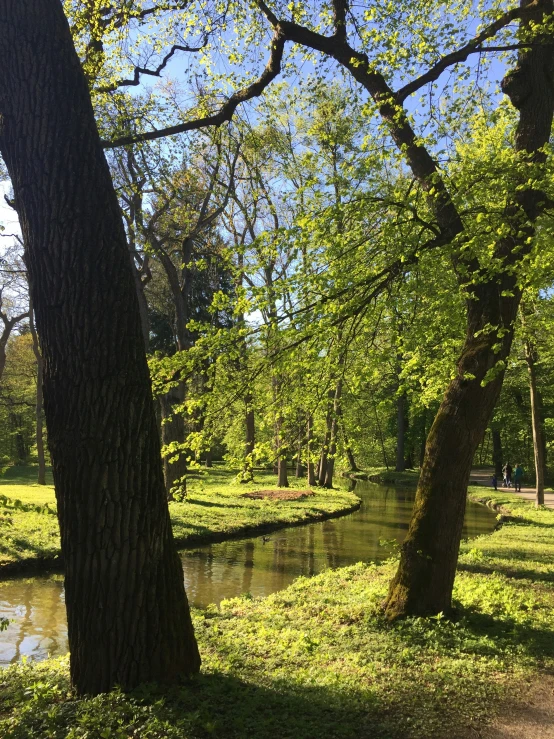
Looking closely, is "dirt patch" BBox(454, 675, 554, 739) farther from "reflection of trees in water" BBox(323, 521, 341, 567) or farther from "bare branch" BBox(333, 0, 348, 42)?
"reflection of trees in water" BBox(323, 521, 341, 567)

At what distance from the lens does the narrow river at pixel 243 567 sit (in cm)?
749

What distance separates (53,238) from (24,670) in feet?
13.2

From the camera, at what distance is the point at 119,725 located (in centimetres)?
329

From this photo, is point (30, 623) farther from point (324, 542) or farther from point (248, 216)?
point (248, 216)

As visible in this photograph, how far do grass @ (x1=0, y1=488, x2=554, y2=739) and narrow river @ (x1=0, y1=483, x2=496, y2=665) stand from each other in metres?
1.48

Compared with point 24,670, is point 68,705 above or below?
above

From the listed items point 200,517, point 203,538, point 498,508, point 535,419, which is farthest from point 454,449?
point 498,508

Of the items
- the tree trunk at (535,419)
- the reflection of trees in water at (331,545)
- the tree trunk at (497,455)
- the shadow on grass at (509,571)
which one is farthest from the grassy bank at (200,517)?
the tree trunk at (497,455)

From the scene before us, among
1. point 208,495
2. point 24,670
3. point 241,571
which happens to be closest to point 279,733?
point 24,670

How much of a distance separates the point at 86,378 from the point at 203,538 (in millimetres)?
10948

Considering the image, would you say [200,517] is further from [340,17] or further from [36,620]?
[340,17]

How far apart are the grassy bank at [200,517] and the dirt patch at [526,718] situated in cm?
495

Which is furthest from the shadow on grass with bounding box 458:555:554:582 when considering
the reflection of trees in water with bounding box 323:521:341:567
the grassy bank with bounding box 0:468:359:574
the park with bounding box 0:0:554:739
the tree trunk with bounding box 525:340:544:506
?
the tree trunk with bounding box 525:340:544:506

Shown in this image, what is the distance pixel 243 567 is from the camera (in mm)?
11422
